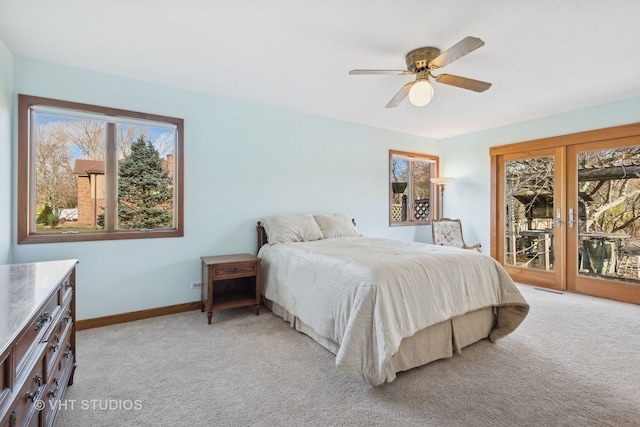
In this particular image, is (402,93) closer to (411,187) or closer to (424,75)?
(424,75)

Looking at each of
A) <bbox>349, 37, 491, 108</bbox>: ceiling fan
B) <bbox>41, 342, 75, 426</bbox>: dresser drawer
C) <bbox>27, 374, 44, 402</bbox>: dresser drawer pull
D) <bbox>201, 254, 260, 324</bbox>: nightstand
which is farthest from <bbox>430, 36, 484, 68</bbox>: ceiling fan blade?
<bbox>41, 342, 75, 426</bbox>: dresser drawer

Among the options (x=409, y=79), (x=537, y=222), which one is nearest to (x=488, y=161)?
(x=537, y=222)

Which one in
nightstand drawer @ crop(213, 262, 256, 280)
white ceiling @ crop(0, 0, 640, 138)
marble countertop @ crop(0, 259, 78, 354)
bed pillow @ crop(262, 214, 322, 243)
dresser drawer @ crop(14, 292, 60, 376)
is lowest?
nightstand drawer @ crop(213, 262, 256, 280)

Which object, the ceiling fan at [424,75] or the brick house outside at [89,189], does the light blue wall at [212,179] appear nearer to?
the brick house outside at [89,189]

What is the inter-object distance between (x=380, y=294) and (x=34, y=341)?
1.65m

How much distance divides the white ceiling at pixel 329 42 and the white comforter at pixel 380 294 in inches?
66.3

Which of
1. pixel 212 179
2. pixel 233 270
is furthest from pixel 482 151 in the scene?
pixel 233 270

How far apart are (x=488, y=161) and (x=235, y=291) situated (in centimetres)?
441

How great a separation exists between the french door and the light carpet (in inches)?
51.6

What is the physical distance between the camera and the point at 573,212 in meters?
→ 4.04

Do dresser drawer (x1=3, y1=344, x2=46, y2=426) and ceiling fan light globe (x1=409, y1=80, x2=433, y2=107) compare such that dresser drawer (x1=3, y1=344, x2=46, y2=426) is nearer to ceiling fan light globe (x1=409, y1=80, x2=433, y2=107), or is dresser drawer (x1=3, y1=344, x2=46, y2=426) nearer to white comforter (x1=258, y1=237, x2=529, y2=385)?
white comforter (x1=258, y1=237, x2=529, y2=385)

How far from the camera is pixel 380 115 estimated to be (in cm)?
420

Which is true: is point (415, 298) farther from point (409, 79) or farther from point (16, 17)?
point (16, 17)

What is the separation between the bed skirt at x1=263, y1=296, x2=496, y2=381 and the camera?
2057 millimetres
